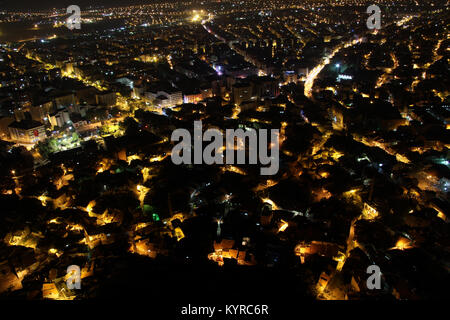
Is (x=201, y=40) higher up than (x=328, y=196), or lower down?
higher up

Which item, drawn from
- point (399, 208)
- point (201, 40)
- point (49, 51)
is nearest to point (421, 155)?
point (399, 208)

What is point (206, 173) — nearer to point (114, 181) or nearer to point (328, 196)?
point (114, 181)

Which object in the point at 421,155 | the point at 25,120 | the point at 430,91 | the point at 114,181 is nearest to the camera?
the point at 114,181

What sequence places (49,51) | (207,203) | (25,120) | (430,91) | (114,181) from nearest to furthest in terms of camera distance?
(207,203) → (114,181) → (25,120) → (430,91) → (49,51)

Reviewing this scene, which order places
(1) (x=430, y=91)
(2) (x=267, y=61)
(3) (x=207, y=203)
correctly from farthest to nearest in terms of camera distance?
(2) (x=267, y=61) → (1) (x=430, y=91) → (3) (x=207, y=203)

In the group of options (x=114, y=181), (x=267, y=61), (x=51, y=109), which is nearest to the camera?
(x=114, y=181)

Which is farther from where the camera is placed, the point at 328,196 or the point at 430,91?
the point at 430,91

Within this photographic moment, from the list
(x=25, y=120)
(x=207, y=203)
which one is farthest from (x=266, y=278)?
(x=25, y=120)

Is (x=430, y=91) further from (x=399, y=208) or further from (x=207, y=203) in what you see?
(x=207, y=203)

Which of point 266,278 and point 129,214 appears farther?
point 129,214
